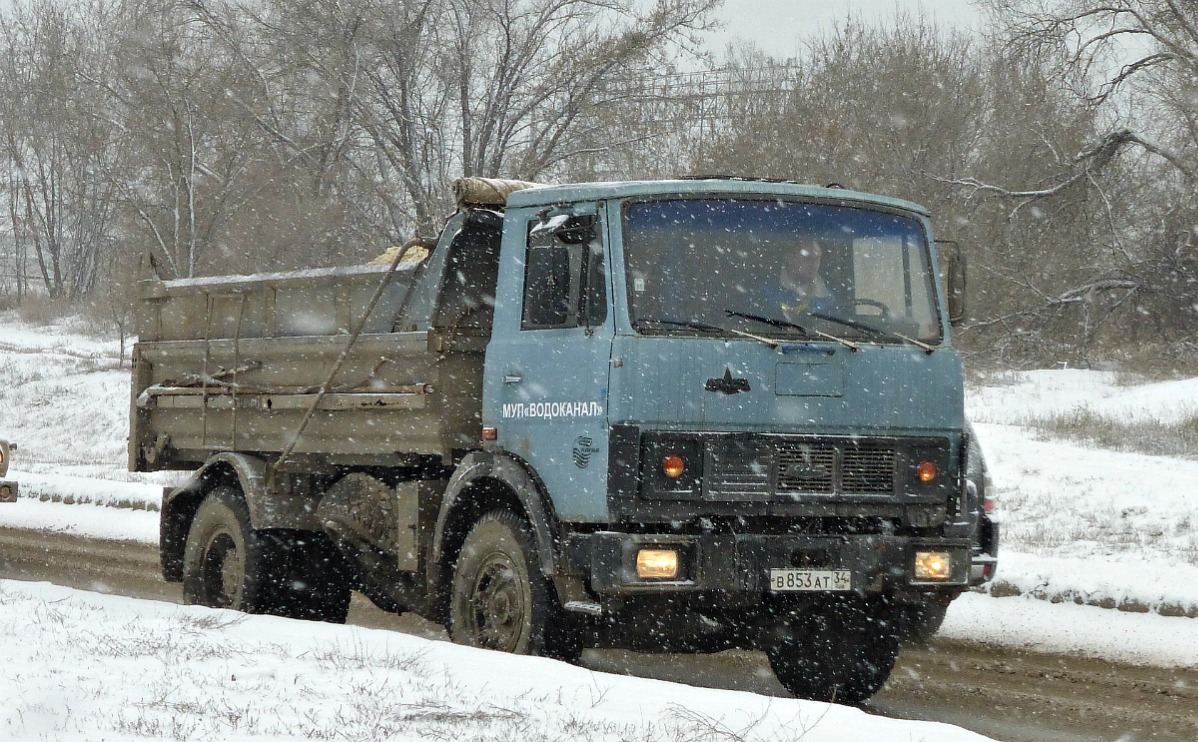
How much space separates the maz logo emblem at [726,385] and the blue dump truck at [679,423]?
0.02 meters

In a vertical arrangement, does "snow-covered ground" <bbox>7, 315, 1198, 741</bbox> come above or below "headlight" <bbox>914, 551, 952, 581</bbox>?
below

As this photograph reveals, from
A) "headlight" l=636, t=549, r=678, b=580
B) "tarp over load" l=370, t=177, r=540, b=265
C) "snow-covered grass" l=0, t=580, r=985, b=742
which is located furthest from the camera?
"tarp over load" l=370, t=177, r=540, b=265

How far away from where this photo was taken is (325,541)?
10.2 meters

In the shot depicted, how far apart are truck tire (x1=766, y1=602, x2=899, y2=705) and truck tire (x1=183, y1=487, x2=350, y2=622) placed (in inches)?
138

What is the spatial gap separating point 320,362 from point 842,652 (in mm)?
3550

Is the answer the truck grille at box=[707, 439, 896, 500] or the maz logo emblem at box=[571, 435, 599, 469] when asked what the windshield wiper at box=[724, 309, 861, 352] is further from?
the maz logo emblem at box=[571, 435, 599, 469]

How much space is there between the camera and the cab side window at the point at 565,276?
727 cm

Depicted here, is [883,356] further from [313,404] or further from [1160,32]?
[1160,32]

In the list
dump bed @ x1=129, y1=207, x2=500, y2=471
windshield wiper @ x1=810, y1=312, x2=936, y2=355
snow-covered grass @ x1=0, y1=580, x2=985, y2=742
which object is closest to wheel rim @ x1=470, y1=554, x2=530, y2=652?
snow-covered grass @ x1=0, y1=580, x2=985, y2=742

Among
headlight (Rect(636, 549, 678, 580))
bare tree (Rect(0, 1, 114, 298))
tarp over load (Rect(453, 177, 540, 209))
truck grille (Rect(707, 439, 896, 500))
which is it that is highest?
bare tree (Rect(0, 1, 114, 298))

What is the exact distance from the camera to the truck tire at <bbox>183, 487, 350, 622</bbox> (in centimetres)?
1005

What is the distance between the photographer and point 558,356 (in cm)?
746

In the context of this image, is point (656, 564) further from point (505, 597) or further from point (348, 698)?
point (348, 698)

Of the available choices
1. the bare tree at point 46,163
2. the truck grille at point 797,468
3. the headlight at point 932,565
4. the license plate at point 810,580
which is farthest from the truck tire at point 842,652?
the bare tree at point 46,163
